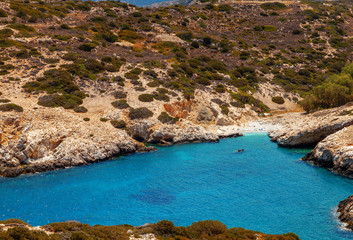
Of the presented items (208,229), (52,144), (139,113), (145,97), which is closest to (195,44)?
(145,97)

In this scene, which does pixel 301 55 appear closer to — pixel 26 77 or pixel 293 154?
pixel 293 154

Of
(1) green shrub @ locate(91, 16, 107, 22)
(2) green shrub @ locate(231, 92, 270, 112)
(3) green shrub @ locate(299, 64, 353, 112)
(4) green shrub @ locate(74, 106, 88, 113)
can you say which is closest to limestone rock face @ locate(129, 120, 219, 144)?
(4) green shrub @ locate(74, 106, 88, 113)

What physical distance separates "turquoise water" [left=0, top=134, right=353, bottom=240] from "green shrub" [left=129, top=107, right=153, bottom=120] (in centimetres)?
966

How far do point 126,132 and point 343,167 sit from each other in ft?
95.0

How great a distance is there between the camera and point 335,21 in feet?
385

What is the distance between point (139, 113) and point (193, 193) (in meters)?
23.2

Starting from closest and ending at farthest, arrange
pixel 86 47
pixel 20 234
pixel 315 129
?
pixel 20 234 < pixel 315 129 < pixel 86 47

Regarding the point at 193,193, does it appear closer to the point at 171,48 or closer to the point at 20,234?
the point at 20,234

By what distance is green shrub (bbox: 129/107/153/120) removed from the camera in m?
48.1

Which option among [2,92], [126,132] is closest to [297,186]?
[126,132]

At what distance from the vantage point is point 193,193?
28.0 metres

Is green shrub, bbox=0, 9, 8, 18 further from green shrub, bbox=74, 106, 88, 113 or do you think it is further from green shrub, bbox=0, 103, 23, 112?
green shrub, bbox=74, 106, 88, 113

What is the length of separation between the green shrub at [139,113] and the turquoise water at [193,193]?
9.66m

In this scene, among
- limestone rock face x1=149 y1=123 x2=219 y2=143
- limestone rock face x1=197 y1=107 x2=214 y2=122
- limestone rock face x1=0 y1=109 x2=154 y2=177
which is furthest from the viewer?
limestone rock face x1=197 y1=107 x2=214 y2=122
